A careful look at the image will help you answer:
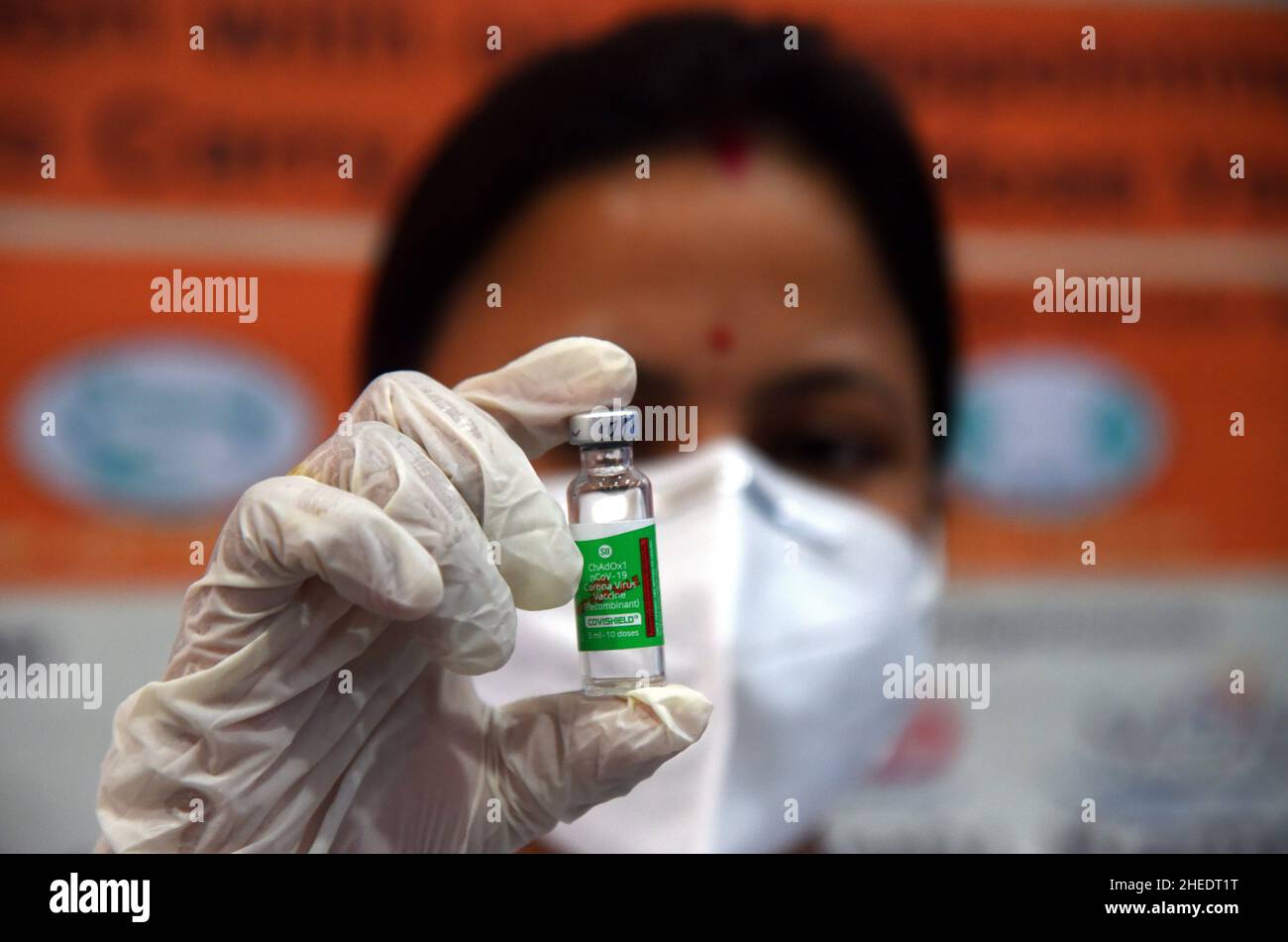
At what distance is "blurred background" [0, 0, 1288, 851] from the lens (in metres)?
2.21

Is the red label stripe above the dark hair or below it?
A: below

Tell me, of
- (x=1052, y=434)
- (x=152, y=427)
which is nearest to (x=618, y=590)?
(x=152, y=427)

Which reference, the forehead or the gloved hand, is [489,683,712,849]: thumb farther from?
the forehead

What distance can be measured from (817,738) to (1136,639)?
1028mm

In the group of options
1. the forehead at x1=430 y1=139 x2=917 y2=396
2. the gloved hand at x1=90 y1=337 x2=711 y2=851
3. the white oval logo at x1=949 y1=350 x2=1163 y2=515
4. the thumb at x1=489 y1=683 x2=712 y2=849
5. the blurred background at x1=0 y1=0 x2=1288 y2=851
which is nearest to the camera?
the gloved hand at x1=90 y1=337 x2=711 y2=851

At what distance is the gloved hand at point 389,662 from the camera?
1.00 m

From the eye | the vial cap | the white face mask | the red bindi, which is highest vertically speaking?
the red bindi

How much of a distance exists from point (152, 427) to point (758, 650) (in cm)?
134

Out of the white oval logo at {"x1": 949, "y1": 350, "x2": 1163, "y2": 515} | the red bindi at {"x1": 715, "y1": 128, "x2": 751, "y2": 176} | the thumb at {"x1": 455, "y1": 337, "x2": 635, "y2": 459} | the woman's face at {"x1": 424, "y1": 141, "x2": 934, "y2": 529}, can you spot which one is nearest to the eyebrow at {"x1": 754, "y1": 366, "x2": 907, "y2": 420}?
the woman's face at {"x1": 424, "y1": 141, "x2": 934, "y2": 529}

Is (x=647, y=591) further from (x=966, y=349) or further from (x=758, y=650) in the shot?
(x=966, y=349)

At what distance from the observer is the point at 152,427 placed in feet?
7.27

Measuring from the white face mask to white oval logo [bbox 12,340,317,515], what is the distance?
79 cm

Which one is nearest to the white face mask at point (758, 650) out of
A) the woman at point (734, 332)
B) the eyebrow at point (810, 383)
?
the woman at point (734, 332)

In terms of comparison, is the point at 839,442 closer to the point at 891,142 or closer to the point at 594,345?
the point at 891,142
